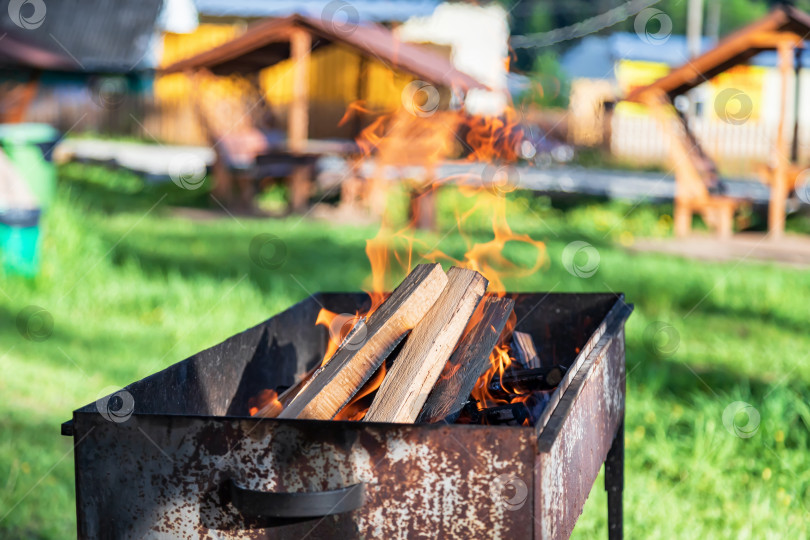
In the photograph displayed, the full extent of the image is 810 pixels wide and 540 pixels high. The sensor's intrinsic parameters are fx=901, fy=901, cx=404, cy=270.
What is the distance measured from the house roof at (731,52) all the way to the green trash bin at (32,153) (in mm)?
7089

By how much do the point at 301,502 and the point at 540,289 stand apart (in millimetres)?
5968

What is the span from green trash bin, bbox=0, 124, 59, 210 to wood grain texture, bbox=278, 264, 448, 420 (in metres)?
6.14

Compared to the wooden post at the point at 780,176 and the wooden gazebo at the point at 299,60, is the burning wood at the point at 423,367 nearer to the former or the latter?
the wooden post at the point at 780,176

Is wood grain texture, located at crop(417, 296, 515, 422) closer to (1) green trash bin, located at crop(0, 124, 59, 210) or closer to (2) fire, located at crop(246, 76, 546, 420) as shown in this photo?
(2) fire, located at crop(246, 76, 546, 420)

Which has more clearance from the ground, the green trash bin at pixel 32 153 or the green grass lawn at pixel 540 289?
the green trash bin at pixel 32 153

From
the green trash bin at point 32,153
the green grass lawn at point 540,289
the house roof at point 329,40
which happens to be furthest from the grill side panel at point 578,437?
the house roof at point 329,40

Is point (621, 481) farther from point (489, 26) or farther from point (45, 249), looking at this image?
point (489, 26)

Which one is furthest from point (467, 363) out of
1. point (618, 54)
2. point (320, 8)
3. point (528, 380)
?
point (618, 54)

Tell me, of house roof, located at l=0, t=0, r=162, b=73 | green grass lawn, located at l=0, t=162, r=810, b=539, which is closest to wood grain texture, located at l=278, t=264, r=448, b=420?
green grass lawn, located at l=0, t=162, r=810, b=539

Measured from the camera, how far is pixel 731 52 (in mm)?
11477

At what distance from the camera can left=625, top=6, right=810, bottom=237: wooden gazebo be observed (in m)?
10.8

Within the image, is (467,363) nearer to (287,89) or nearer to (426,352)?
(426,352)

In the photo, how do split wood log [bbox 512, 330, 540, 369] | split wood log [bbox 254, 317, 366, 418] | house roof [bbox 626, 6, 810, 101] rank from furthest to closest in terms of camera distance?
1. house roof [bbox 626, 6, 810, 101]
2. split wood log [bbox 512, 330, 540, 369]
3. split wood log [bbox 254, 317, 366, 418]

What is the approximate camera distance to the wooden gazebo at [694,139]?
35.6 feet
